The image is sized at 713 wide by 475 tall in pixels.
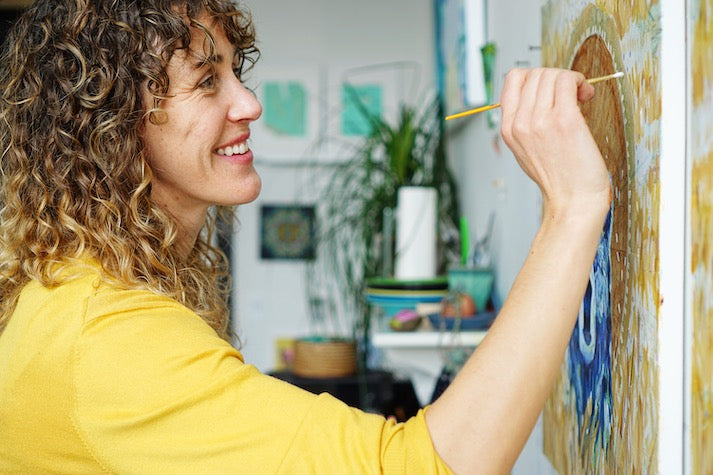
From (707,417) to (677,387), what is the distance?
7cm

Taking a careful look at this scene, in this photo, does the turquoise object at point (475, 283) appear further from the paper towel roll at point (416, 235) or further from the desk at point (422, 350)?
the paper towel roll at point (416, 235)

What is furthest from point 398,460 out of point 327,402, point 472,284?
point 472,284

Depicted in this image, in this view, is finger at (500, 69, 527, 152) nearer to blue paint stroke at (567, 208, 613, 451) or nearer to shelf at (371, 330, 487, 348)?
blue paint stroke at (567, 208, 613, 451)

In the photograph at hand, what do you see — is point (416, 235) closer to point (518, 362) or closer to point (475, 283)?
point (475, 283)

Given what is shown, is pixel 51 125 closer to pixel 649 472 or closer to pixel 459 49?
pixel 649 472

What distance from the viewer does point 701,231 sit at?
670mm

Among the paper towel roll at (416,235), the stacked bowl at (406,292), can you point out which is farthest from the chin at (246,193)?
the paper towel roll at (416,235)

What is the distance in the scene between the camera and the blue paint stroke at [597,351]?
2.97 ft

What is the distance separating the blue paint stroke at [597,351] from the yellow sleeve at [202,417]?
0.91ft

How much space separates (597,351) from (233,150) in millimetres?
556

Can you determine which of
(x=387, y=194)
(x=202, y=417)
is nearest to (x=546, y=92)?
(x=202, y=417)

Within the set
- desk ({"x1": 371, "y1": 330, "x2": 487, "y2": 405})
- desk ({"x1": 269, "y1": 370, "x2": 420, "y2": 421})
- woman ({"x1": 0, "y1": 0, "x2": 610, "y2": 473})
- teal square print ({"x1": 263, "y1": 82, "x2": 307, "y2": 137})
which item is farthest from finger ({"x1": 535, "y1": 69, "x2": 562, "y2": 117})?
teal square print ({"x1": 263, "y1": 82, "x2": 307, "y2": 137})

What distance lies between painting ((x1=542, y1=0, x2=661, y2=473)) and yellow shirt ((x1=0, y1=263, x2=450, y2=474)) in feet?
0.76

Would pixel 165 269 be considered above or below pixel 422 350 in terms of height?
above
